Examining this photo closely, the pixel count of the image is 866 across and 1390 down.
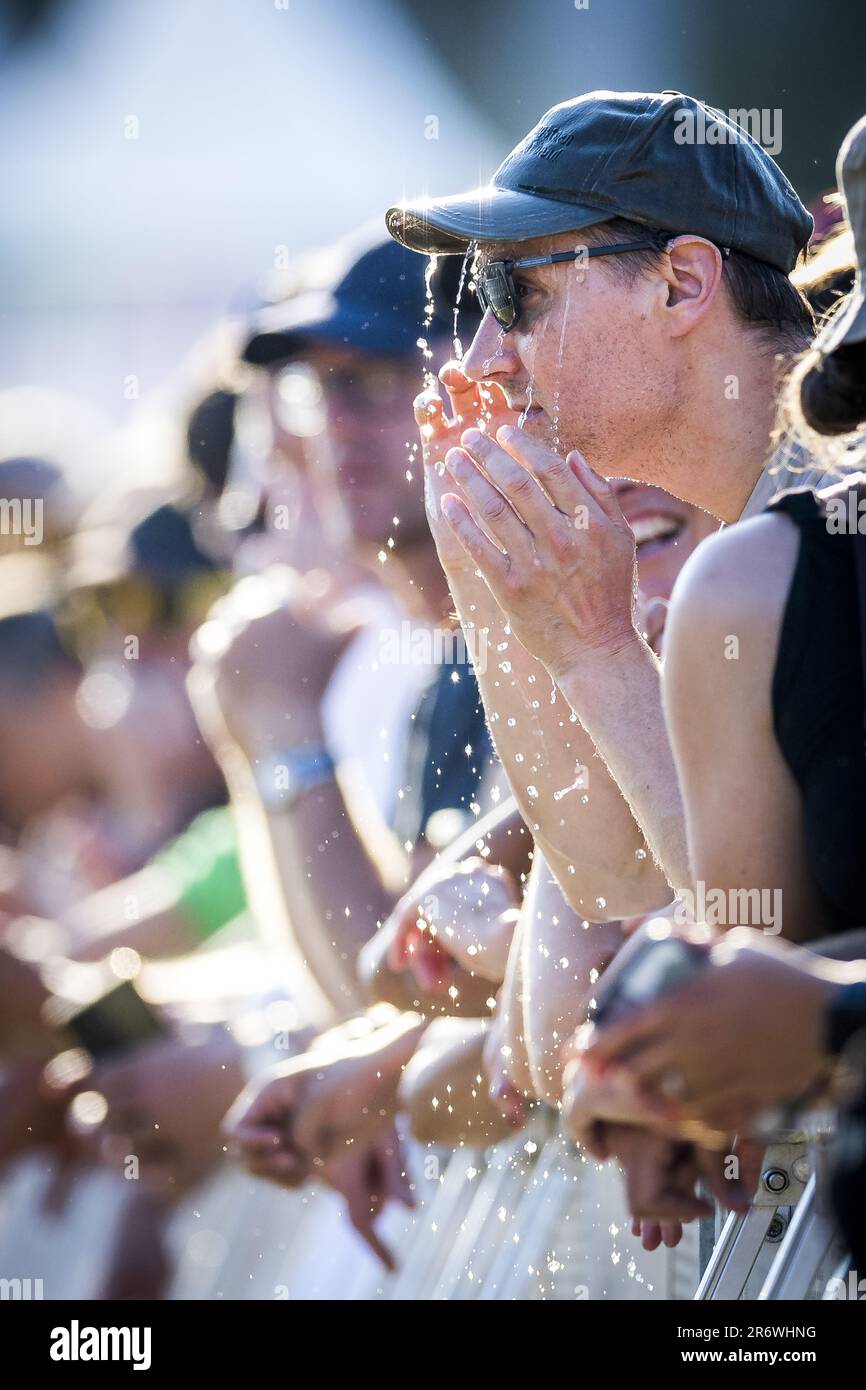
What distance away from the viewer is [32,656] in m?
4.68

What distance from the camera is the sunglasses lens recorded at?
8.63 ft

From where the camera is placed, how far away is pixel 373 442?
11.7 feet

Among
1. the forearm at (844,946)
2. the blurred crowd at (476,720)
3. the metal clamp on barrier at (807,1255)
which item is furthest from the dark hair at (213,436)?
the forearm at (844,946)

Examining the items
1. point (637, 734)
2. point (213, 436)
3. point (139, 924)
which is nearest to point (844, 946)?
point (637, 734)

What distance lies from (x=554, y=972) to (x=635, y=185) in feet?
3.87

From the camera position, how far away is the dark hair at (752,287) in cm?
265

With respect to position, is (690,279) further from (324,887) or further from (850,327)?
(324,887)

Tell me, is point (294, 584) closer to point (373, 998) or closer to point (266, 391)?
point (266, 391)

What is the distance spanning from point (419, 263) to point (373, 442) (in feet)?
1.31

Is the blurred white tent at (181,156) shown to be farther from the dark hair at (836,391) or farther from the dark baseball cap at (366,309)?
the dark hair at (836,391)
